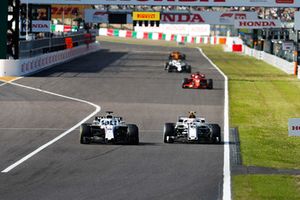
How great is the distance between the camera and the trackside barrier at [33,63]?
5491cm

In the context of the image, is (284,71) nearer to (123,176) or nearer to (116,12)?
(116,12)

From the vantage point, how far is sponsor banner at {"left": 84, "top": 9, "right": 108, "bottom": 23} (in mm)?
77312

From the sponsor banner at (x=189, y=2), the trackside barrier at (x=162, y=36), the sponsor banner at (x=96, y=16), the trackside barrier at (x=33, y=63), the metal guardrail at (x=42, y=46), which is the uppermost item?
the sponsor banner at (x=189, y=2)

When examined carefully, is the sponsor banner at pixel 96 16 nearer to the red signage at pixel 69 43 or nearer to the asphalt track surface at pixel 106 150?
the red signage at pixel 69 43

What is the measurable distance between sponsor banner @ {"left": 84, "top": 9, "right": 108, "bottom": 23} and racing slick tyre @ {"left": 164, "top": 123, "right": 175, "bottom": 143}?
166 ft

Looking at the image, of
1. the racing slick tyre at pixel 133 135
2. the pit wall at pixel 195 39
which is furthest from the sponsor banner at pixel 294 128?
the pit wall at pixel 195 39

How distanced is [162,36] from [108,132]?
122m

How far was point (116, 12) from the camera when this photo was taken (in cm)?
7569

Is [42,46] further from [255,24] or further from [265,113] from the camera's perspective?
[265,113]

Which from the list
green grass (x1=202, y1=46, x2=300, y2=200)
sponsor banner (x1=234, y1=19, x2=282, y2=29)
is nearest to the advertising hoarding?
green grass (x1=202, y1=46, x2=300, y2=200)

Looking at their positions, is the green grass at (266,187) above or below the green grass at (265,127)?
above

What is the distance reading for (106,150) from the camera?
2477 cm

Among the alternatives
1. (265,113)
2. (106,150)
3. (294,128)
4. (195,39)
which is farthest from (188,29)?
(294,128)

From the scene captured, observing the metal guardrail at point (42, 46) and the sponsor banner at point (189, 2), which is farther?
the metal guardrail at point (42, 46)
